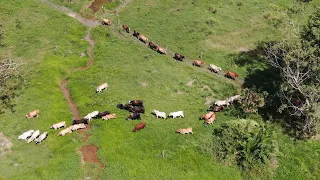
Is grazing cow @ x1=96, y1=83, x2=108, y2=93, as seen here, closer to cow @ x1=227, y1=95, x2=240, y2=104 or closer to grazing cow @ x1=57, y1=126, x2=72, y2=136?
grazing cow @ x1=57, y1=126, x2=72, y2=136

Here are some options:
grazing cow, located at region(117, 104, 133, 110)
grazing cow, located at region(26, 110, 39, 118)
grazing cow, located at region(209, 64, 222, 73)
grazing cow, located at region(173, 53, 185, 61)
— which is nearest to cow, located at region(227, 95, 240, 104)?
grazing cow, located at region(209, 64, 222, 73)

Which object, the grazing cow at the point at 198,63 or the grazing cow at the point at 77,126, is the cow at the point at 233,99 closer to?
the grazing cow at the point at 198,63

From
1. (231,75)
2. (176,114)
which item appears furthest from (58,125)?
(231,75)

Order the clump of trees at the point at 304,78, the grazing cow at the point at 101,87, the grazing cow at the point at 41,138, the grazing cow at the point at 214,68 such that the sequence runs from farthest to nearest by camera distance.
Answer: the grazing cow at the point at 214,68 → the grazing cow at the point at 101,87 → the clump of trees at the point at 304,78 → the grazing cow at the point at 41,138

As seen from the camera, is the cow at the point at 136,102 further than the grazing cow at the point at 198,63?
No

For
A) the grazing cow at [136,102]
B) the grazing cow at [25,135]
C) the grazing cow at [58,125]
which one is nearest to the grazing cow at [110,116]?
the grazing cow at [136,102]

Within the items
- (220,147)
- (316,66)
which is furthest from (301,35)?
(220,147)

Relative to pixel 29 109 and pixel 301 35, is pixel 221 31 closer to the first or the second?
pixel 301 35
